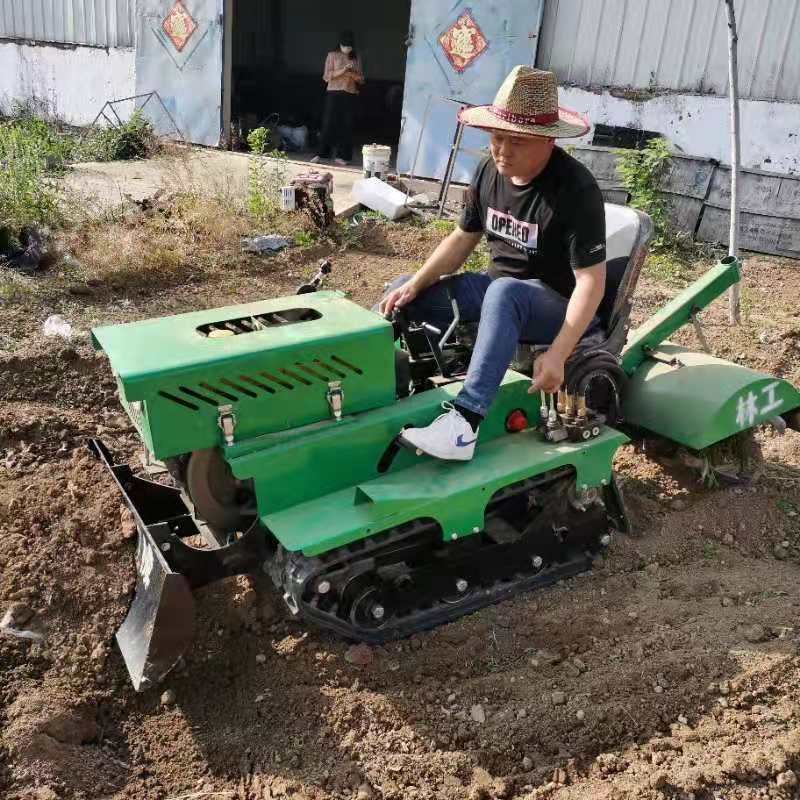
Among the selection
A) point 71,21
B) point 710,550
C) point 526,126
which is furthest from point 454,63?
point 710,550

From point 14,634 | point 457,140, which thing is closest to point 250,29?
point 457,140

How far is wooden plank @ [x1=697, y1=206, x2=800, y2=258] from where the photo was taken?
7.64 meters

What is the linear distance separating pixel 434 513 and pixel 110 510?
150 cm

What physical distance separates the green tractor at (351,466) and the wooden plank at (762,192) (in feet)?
15.6

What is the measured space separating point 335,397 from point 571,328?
2.98ft

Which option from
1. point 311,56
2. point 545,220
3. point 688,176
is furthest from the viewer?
point 311,56

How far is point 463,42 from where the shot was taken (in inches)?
351

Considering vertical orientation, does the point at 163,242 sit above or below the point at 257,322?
below

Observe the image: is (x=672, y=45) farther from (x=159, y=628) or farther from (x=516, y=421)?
(x=159, y=628)

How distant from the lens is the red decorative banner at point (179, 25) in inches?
425

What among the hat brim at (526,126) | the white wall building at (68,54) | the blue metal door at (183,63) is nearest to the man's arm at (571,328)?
the hat brim at (526,126)

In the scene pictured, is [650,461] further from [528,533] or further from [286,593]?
[286,593]

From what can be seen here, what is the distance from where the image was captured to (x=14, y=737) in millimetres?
2555

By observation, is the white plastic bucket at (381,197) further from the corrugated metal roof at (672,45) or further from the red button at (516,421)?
the red button at (516,421)
